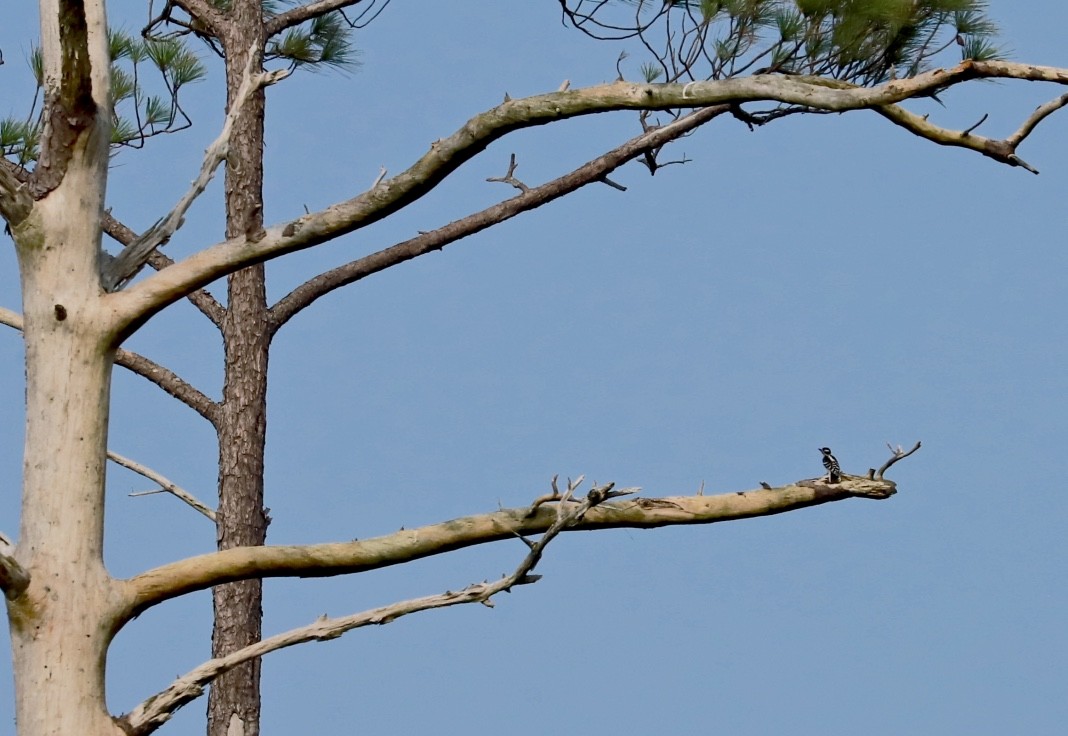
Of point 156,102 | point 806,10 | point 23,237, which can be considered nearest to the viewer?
point 23,237

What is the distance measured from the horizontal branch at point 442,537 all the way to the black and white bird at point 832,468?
0.06 feet

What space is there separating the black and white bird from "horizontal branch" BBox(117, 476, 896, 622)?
2 cm

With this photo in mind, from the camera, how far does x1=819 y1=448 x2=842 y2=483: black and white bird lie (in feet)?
11.3

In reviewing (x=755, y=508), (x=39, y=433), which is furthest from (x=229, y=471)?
(x=755, y=508)

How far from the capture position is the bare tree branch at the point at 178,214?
11.9 ft

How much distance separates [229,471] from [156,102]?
6.97 ft

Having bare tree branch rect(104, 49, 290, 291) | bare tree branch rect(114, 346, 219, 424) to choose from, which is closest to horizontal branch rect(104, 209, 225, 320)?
bare tree branch rect(114, 346, 219, 424)

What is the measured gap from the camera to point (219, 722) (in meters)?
5.76

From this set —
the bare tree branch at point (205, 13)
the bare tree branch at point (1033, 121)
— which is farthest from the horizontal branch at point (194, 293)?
the bare tree branch at point (1033, 121)

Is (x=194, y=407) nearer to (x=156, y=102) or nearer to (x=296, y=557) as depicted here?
(x=156, y=102)

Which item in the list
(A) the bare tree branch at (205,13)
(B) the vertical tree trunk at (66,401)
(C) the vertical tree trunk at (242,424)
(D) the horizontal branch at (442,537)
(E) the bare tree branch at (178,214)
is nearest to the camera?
(B) the vertical tree trunk at (66,401)

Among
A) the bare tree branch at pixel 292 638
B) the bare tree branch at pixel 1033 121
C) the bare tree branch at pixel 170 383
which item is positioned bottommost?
the bare tree branch at pixel 292 638

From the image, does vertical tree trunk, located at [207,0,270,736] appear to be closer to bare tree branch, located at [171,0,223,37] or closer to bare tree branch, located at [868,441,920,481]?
bare tree branch, located at [171,0,223,37]

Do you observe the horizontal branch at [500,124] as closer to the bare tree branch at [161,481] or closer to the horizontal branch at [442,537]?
the horizontal branch at [442,537]
